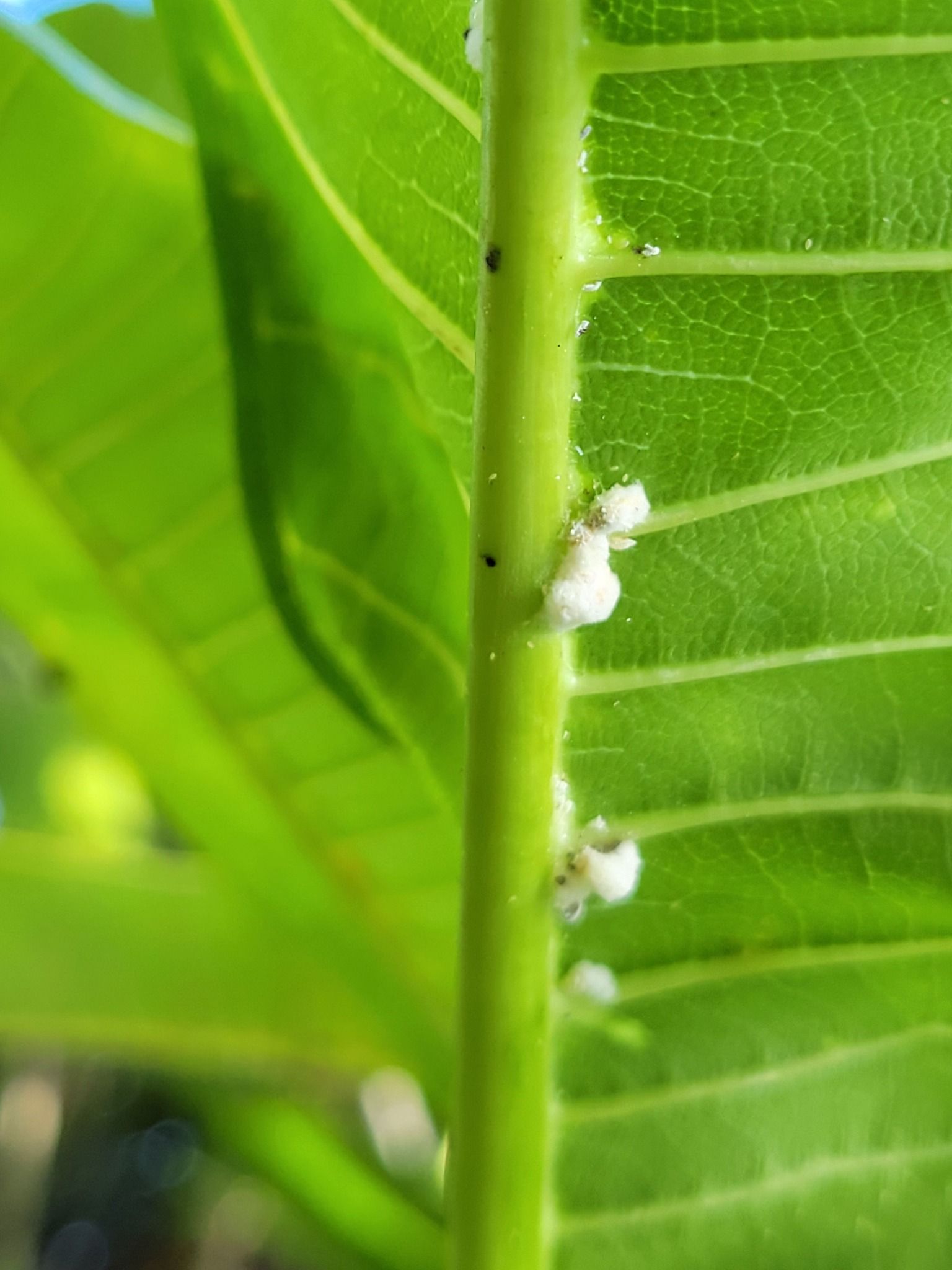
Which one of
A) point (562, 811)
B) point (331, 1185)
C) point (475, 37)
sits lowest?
point (331, 1185)

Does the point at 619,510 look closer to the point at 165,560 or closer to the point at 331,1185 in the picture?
the point at 165,560

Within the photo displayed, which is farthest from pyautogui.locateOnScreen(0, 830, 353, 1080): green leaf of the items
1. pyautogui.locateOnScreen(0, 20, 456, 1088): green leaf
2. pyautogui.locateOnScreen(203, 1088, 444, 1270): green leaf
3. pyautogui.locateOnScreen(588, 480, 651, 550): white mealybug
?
pyautogui.locateOnScreen(588, 480, 651, 550): white mealybug

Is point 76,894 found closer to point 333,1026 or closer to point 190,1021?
point 190,1021

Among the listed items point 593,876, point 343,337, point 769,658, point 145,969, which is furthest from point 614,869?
point 145,969

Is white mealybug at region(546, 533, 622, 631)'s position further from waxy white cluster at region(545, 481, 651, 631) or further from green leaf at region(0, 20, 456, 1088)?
green leaf at region(0, 20, 456, 1088)

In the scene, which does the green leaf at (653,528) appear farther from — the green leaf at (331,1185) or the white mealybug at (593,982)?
the green leaf at (331,1185)

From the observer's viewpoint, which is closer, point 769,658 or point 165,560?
point 769,658

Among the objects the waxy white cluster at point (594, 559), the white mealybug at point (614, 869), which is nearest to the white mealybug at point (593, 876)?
the white mealybug at point (614, 869)
